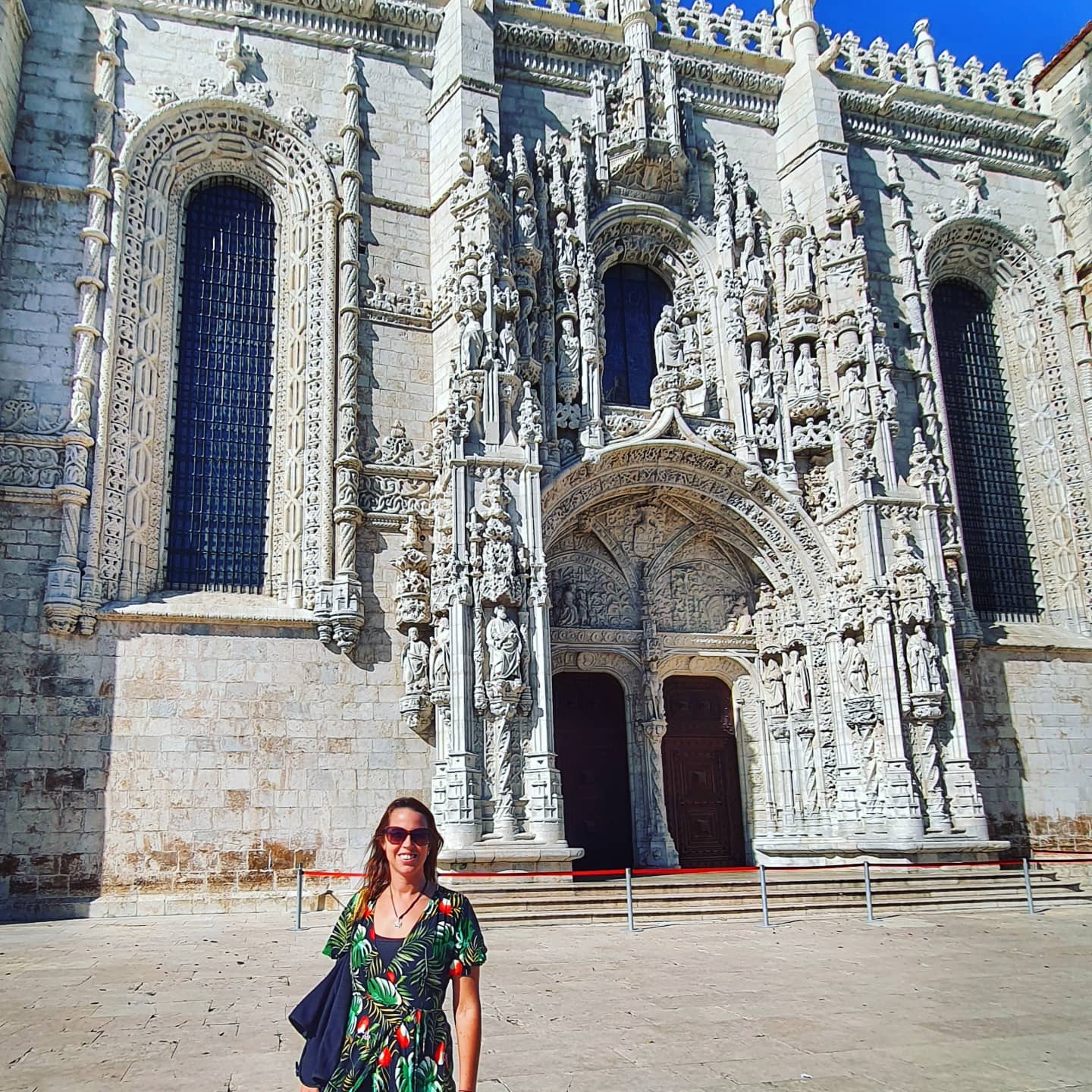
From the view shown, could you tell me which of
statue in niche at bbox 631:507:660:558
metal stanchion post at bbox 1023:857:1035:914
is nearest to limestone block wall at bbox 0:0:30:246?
statue in niche at bbox 631:507:660:558

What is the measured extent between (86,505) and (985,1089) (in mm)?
13156

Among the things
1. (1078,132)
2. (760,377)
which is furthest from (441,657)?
(1078,132)

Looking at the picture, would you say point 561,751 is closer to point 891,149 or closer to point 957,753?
point 957,753

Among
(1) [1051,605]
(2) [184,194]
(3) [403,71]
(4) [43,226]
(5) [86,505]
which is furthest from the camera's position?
(1) [1051,605]

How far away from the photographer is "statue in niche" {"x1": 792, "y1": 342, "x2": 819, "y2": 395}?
1808 cm

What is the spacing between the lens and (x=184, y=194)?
1717 cm

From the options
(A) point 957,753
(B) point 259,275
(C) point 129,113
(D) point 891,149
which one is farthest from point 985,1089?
(D) point 891,149

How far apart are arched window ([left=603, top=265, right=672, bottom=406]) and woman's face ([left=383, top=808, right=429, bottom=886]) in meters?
15.1

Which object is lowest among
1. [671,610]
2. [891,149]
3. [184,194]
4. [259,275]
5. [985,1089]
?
[985,1089]

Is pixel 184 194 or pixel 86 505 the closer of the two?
pixel 86 505

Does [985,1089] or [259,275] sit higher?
[259,275]

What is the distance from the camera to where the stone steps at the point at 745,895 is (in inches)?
500

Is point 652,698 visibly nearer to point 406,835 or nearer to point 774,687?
point 774,687

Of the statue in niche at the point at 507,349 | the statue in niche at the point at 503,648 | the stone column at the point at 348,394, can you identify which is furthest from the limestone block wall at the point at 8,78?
the statue in niche at the point at 503,648
